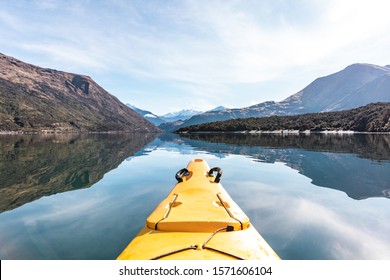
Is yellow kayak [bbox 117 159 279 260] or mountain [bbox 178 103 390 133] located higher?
mountain [bbox 178 103 390 133]

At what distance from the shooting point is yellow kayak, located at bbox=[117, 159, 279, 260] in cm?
543

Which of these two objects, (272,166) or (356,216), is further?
(272,166)

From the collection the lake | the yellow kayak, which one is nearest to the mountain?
the lake

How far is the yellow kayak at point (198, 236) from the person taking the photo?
5.43m

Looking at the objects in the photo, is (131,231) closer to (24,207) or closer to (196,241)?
(196,241)

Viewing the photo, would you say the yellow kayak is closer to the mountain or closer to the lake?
the lake

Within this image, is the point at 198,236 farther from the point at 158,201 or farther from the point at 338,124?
the point at 338,124

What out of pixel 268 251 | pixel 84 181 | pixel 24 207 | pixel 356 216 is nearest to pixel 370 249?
pixel 356 216

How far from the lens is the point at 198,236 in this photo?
6305 millimetres

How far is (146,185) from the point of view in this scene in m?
20.0

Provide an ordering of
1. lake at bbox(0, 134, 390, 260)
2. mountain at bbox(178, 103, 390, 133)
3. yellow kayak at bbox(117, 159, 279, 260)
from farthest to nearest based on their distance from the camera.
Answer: mountain at bbox(178, 103, 390, 133)
lake at bbox(0, 134, 390, 260)
yellow kayak at bbox(117, 159, 279, 260)

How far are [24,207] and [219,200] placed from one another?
12.8 meters

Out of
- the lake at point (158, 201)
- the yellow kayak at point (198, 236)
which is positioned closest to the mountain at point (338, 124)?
the lake at point (158, 201)

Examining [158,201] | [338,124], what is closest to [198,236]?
[158,201]
